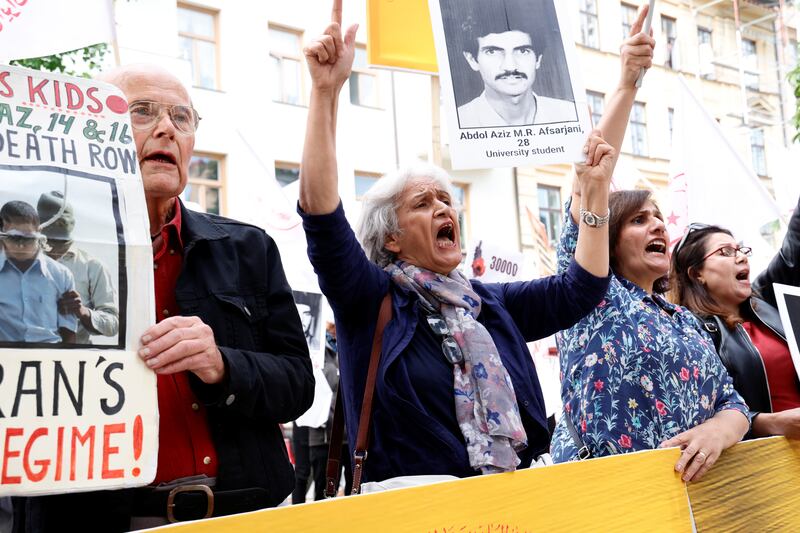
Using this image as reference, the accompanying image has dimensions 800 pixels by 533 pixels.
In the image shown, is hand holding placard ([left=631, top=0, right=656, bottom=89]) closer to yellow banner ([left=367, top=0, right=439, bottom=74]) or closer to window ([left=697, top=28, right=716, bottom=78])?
yellow banner ([left=367, top=0, right=439, bottom=74])

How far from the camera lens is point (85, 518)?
5.88 ft

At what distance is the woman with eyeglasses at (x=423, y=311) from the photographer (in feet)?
7.31

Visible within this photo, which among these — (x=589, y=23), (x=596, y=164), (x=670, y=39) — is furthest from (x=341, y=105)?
(x=596, y=164)

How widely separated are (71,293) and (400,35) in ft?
6.22

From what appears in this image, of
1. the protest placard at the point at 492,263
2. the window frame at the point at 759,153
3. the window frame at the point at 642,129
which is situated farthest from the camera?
the window frame at the point at 759,153

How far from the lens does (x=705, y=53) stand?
24.3 meters

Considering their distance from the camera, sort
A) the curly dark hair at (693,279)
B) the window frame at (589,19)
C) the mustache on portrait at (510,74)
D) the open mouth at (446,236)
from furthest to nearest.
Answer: the window frame at (589,19)
the curly dark hair at (693,279)
the mustache on portrait at (510,74)
the open mouth at (446,236)

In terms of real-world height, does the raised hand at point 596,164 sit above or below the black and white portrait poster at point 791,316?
above

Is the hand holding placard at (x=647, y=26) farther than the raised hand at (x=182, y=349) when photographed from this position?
Yes

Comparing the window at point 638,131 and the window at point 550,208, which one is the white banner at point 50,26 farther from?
the window at point 638,131

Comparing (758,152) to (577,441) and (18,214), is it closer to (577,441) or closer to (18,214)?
(577,441)

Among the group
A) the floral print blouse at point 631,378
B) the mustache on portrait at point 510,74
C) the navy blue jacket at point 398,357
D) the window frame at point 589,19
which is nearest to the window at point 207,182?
the window frame at point 589,19

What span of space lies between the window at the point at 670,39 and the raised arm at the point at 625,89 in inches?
888

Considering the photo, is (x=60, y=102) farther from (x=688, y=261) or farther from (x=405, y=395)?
(x=688, y=261)
